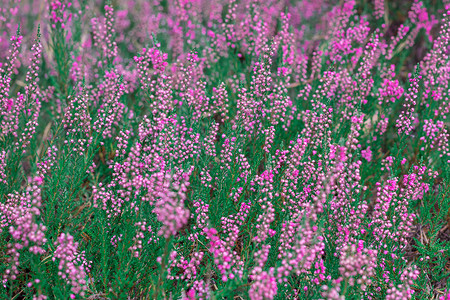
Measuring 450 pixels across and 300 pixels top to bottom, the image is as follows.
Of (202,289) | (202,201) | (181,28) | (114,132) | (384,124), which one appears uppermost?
(181,28)

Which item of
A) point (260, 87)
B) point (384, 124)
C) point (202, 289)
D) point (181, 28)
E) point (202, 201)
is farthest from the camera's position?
point (181, 28)

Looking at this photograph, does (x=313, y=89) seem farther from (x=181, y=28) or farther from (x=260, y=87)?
(x=181, y=28)

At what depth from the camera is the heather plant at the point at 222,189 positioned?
3016 mm

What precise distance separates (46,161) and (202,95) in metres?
1.41

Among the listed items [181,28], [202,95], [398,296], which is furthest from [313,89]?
[398,296]

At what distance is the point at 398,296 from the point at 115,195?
6.88ft

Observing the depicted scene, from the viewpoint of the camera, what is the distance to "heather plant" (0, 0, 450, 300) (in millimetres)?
3016

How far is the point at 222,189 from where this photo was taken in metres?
3.67

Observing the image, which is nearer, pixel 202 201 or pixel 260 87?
pixel 202 201

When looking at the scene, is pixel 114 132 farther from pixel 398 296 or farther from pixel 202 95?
pixel 398 296

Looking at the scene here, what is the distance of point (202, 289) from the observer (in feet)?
10.1

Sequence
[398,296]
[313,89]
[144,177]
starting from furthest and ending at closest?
[313,89] < [144,177] < [398,296]

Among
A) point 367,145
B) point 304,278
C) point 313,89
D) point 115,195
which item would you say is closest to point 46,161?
point 115,195

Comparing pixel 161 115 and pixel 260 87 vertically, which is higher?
pixel 260 87
